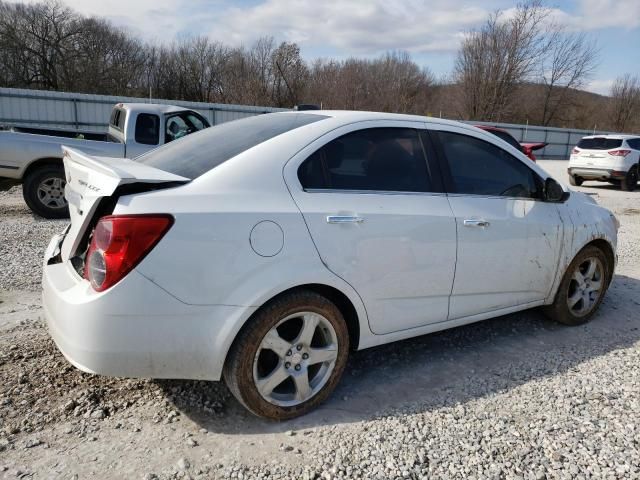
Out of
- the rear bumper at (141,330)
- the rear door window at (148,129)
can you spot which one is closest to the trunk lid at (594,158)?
the rear door window at (148,129)

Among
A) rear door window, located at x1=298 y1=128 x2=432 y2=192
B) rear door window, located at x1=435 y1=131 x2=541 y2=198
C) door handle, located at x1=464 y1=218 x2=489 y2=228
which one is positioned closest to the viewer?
rear door window, located at x1=298 y1=128 x2=432 y2=192

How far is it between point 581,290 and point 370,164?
96.3 inches

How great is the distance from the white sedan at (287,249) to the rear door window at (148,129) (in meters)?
5.23

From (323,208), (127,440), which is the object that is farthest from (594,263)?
(127,440)

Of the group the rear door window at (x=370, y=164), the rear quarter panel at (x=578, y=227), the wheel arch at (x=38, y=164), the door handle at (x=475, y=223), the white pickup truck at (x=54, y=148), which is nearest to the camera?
the rear door window at (x=370, y=164)

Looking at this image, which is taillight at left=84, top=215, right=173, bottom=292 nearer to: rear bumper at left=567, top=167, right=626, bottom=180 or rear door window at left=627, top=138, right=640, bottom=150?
rear bumper at left=567, top=167, right=626, bottom=180

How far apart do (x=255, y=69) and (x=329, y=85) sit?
6.63 m

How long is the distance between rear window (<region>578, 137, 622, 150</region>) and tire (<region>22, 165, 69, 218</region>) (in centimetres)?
1474

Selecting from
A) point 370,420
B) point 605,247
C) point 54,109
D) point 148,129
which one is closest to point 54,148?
point 148,129

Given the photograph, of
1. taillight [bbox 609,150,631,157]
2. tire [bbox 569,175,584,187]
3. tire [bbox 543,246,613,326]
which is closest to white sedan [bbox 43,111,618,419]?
tire [bbox 543,246,613,326]

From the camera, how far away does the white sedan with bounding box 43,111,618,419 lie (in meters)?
2.33

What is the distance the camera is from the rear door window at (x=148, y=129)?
816cm

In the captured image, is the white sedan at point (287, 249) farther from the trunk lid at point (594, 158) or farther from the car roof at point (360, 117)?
the trunk lid at point (594, 158)

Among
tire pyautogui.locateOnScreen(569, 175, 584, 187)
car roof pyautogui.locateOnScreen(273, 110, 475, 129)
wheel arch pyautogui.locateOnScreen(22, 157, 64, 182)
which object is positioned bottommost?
tire pyautogui.locateOnScreen(569, 175, 584, 187)
